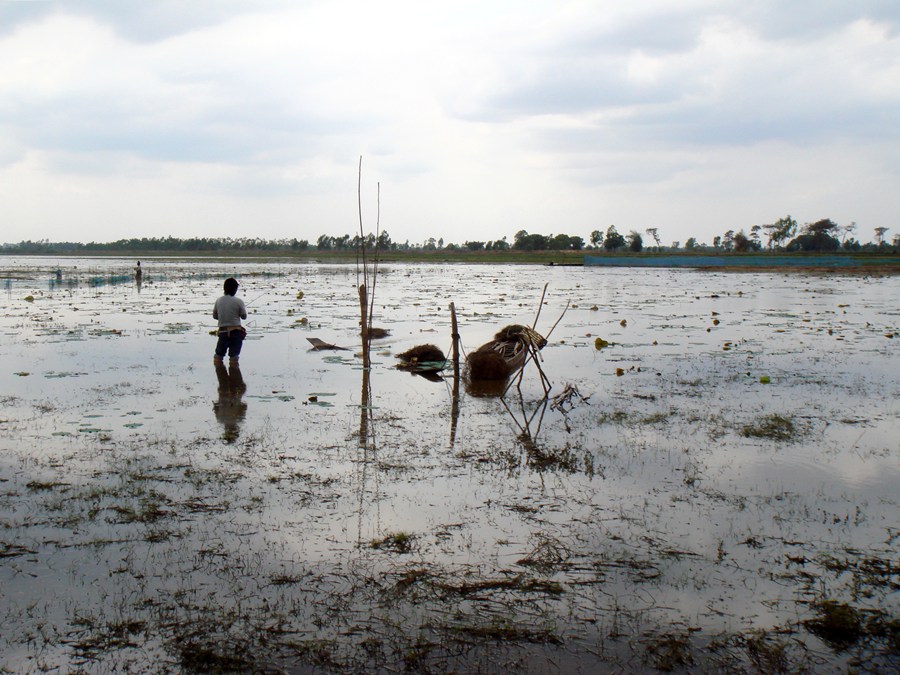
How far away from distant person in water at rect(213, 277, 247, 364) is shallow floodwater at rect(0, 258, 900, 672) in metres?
0.40

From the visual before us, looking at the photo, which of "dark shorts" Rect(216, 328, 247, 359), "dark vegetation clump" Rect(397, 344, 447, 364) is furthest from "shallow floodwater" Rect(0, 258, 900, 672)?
"dark vegetation clump" Rect(397, 344, 447, 364)

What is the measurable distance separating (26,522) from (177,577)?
1.66m

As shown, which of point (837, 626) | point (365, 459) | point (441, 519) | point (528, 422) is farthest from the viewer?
point (528, 422)

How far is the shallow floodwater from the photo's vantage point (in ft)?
13.0

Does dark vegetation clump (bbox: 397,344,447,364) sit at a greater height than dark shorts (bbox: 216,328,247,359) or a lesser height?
lesser

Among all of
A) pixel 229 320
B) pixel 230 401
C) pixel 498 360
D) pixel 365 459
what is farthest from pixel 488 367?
pixel 365 459

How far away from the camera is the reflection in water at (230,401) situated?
8494mm

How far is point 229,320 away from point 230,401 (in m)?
2.78

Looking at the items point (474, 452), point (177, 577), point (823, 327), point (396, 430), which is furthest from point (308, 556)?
point (823, 327)

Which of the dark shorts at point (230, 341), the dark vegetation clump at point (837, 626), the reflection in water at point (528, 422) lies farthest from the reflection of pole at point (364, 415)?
the dark vegetation clump at point (837, 626)

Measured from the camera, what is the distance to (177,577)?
4566mm

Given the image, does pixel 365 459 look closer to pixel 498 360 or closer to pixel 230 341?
pixel 498 360

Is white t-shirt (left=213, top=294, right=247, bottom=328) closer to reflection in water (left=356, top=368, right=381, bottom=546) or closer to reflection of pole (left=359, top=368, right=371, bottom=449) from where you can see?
reflection of pole (left=359, top=368, right=371, bottom=449)

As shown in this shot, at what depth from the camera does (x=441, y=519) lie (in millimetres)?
5758
